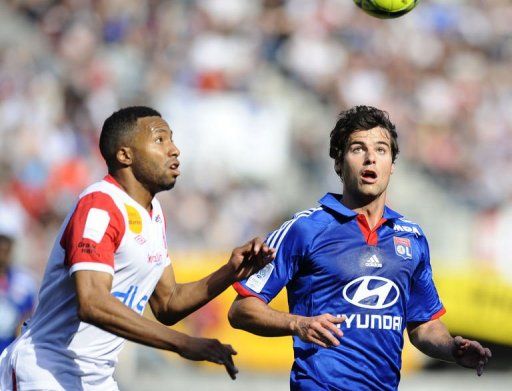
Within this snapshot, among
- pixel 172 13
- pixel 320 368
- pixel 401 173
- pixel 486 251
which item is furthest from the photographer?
pixel 172 13

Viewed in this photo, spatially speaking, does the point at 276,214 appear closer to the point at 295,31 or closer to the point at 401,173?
the point at 401,173

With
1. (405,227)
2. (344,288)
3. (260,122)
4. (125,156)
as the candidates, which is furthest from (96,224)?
(260,122)

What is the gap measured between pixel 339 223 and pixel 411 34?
41.2ft

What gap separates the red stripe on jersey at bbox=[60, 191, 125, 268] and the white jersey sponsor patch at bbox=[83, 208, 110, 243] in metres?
0.01

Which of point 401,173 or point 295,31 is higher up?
point 295,31

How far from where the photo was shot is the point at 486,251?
14172mm

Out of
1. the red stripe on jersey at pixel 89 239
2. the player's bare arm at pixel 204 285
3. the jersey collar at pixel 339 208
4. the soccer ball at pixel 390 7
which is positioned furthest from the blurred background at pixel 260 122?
the red stripe on jersey at pixel 89 239

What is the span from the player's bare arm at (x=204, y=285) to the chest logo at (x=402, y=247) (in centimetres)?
80

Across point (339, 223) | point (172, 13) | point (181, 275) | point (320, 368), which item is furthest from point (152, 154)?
point (172, 13)

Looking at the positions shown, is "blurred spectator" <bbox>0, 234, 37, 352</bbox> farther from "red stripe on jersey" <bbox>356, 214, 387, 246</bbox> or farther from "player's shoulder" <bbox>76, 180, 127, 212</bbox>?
"red stripe on jersey" <bbox>356, 214, 387, 246</bbox>

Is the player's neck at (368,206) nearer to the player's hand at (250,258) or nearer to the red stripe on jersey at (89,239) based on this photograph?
the player's hand at (250,258)

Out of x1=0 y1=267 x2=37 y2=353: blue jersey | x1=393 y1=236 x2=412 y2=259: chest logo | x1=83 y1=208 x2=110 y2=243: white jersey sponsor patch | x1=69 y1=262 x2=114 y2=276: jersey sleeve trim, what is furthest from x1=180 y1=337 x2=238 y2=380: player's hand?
x1=0 y1=267 x2=37 y2=353: blue jersey

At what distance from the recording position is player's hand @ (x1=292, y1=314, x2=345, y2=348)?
4918mm

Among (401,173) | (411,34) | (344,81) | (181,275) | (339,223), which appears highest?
(411,34)
